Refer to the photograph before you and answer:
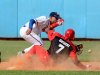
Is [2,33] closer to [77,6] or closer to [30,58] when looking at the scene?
[77,6]

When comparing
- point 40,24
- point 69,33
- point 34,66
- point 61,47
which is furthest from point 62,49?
point 40,24

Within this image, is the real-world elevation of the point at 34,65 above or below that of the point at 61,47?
below

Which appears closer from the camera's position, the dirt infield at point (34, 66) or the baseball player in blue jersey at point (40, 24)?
the dirt infield at point (34, 66)

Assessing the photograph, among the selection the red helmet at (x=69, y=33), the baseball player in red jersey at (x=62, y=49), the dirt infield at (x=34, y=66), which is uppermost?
the red helmet at (x=69, y=33)

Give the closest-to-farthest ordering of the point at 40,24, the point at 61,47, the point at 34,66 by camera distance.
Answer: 1. the point at 61,47
2. the point at 34,66
3. the point at 40,24

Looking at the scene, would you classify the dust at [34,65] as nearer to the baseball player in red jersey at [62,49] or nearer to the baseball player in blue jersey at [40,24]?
the baseball player in red jersey at [62,49]

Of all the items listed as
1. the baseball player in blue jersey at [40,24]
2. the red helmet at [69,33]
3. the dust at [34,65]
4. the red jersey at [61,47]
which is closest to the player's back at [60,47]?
the red jersey at [61,47]

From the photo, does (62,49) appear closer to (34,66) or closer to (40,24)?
(34,66)

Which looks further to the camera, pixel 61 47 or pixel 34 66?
pixel 34 66

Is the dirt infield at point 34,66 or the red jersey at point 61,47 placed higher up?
the red jersey at point 61,47

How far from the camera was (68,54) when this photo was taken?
10734 millimetres

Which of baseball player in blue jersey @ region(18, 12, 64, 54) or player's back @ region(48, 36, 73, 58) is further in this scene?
baseball player in blue jersey @ region(18, 12, 64, 54)

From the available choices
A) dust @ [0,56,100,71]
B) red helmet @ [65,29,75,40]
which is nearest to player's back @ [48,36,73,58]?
red helmet @ [65,29,75,40]

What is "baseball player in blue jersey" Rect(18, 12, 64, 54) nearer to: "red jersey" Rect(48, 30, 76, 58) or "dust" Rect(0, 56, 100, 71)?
"dust" Rect(0, 56, 100, 71)
